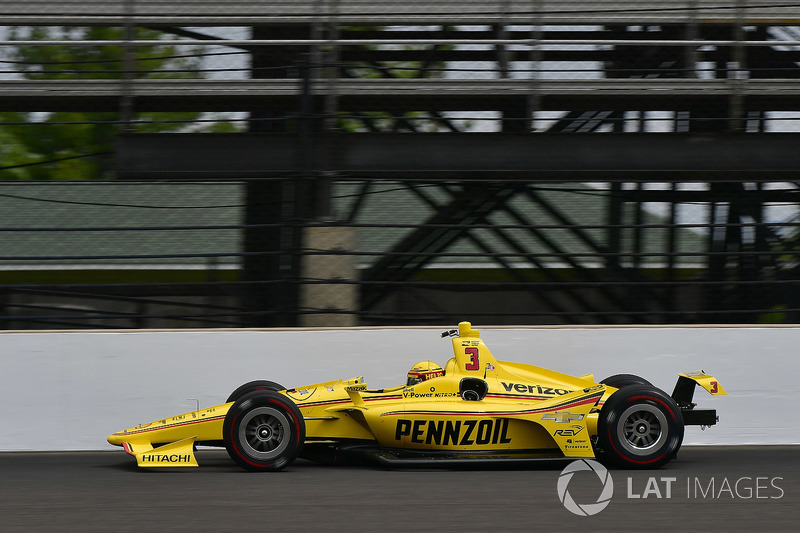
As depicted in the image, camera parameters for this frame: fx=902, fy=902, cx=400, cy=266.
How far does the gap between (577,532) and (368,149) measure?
5615mm

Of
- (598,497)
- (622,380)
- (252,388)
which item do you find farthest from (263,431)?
(622,380)

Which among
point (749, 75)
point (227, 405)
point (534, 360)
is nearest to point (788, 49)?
point (749, 75)

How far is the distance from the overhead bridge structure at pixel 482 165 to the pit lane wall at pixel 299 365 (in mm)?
457

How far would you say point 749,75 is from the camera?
11.1 m

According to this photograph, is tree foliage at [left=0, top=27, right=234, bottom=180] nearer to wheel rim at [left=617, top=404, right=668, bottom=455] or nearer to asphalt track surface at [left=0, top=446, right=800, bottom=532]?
asphalt track surface at [left=0, top=446, right=800, bottom=532]

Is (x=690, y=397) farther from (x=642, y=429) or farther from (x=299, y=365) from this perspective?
(x=299, y=365)

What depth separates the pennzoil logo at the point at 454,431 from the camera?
627 cm

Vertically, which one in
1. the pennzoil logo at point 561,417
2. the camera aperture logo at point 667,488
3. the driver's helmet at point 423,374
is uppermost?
the driver's helmet at point 423,374

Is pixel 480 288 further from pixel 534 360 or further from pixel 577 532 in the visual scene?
pixel 577 532

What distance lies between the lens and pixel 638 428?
6.36 m

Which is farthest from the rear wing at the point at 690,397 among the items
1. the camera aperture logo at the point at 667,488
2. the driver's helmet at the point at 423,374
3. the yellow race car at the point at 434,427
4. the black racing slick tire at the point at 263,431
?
the black racing slick tire at the point at 263,431

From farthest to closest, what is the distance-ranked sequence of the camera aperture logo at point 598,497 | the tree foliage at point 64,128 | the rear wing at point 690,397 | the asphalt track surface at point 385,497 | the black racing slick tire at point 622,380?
1. the tree foliage at point 64,128
2. the black racing slick tire at point 622,380
3. the rear wing at point 690,397
4. the camera aperture logo at point 598,497
5. the asphalt track surface at point 385,497

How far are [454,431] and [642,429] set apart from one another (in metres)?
1.33

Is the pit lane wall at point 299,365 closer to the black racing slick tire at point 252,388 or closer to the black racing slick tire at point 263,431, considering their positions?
the black racing slick tire at point 252,388
